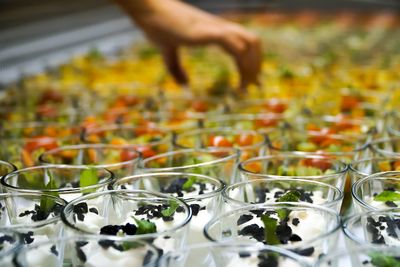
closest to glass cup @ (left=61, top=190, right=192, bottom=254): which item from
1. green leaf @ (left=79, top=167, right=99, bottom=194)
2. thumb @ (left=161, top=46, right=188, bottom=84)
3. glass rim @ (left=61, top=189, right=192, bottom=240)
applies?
glass rim @ (left=61, top=189, right=192, bottom=240)

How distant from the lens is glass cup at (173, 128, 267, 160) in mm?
1922

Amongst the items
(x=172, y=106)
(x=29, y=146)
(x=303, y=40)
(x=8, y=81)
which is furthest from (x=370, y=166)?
(x=303, y=40)

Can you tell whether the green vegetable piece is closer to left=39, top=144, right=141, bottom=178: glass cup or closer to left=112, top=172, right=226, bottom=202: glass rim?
left=112, top=172, right=226, bottom=202: glass rim

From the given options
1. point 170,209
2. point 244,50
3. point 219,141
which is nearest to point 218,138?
point 219,141

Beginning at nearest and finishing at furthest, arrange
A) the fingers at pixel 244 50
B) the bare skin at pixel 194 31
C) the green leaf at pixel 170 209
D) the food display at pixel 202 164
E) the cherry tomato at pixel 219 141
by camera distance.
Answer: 1. the food display at pixel 202 164
2. the green leaf at pixel 170 209
3. the cherry tomato at pixel 219 141
4. the bare skin at pixel 194 31
5. the fingers at pixel 244 50

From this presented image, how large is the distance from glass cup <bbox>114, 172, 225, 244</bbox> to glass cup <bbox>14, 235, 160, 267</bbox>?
0.79ft

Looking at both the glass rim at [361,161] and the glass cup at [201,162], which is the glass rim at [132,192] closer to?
the glass cup at [201,162]

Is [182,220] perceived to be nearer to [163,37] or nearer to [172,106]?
[172,106]

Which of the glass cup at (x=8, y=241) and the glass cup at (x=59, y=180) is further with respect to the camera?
the glass cup at (x=59, y=180)

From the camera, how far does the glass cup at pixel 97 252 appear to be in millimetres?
1023

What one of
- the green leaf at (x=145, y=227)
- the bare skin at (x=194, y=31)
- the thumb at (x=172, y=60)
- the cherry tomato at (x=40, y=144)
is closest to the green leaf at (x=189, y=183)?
the green leaf at (x=145, y=227)

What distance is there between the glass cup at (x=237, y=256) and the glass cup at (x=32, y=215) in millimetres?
269

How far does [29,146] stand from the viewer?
197 centimetres

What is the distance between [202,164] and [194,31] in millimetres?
1387
